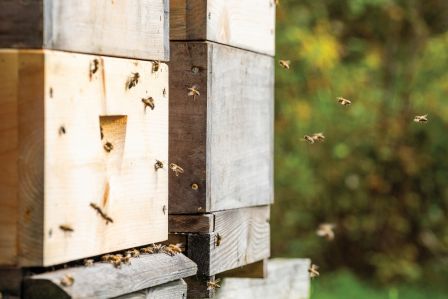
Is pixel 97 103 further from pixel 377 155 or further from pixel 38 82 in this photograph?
pixel 377 155

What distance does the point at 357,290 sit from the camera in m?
9.62

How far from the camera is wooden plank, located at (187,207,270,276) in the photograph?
4.61 meters

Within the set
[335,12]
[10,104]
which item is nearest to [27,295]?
[10,104]

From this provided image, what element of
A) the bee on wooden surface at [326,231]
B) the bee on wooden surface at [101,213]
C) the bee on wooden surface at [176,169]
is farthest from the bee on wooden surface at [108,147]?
the bee on wooden surface at [326,231]

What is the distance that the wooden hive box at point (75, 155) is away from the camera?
3.13m

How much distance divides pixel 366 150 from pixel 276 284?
4835 millimetres

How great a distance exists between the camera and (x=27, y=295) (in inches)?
123

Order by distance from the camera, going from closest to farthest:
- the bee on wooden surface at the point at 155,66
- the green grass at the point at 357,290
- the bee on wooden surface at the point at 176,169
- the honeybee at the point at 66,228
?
the honeybee at the point at 66,228
the bee on wooden surface at the point at 155,66
the bee on wooden surface at the point at 176,169
the green grass at the point at 357,290

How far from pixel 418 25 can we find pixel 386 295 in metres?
3.18

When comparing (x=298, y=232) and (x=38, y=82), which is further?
(x=298, y=232)

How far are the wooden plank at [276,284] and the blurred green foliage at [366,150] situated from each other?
426 cm

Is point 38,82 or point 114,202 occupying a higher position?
point 38,82

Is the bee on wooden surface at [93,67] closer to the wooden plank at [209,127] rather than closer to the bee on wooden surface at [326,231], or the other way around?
the wooden plank at [209,127]

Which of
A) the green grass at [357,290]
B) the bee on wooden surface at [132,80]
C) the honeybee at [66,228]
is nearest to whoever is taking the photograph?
the honeybee at [66,228]
